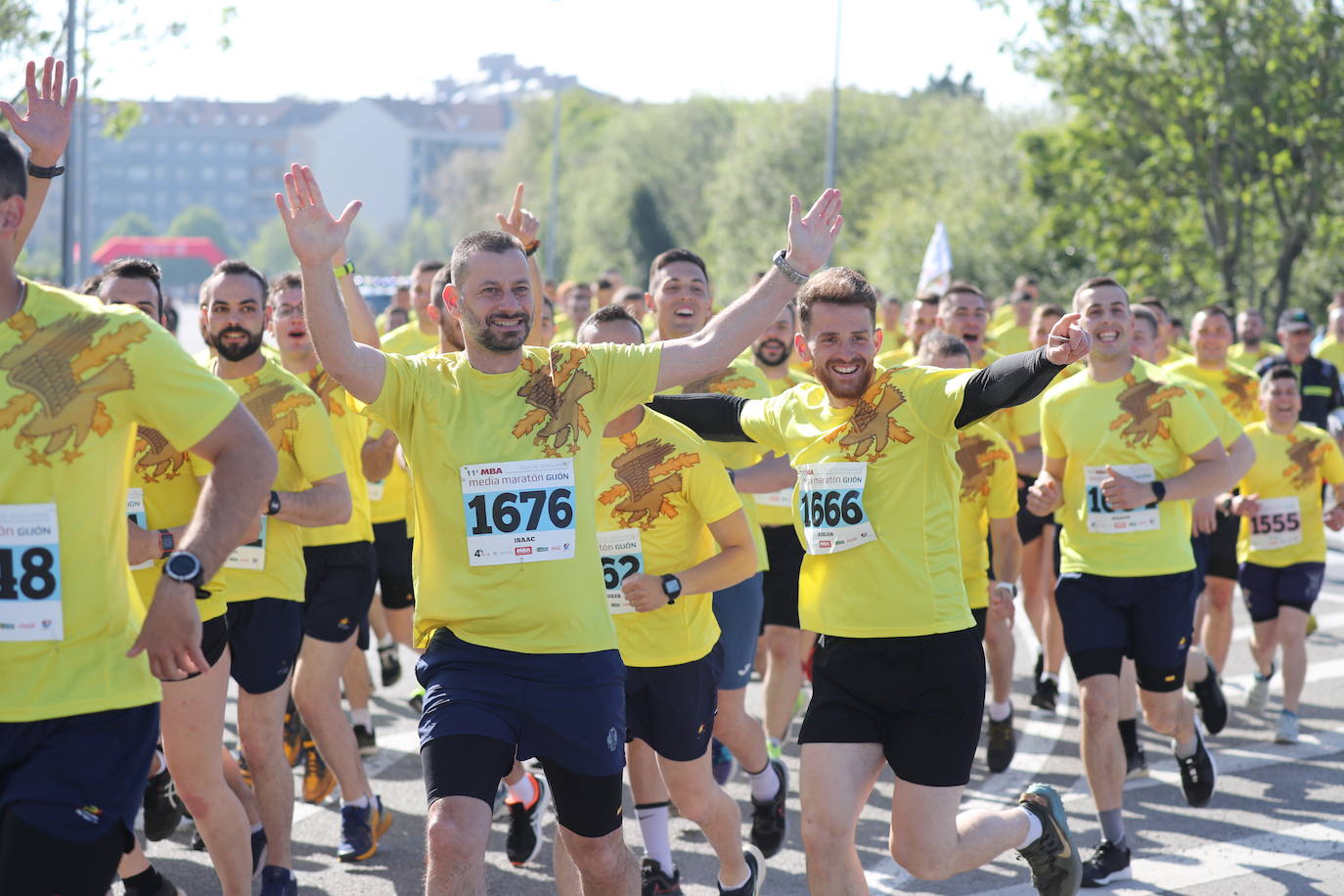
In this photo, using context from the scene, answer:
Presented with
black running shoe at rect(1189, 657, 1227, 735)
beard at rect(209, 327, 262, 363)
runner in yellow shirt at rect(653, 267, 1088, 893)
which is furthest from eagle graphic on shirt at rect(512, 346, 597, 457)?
black running shoe at rect(1189, 657, 1227, 735)

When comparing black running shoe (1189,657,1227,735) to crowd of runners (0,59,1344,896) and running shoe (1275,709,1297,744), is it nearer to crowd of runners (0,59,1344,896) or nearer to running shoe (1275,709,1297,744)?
running shoe (1275,709,1297,744)

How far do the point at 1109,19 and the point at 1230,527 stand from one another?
21766mm

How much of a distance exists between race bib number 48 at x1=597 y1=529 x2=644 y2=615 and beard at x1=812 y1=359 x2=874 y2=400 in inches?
34.1

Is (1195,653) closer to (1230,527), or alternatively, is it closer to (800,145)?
(1230,527)

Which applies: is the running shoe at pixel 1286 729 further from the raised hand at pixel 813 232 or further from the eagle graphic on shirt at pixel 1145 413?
the raised hand at pixel 813 232

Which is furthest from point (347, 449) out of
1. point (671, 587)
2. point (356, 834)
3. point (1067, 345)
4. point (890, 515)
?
point (1067, 345)

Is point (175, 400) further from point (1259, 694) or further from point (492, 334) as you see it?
point (1259, 694)

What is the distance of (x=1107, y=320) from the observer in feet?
21.9

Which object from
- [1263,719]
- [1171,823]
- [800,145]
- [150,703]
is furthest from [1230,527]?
[800,145]

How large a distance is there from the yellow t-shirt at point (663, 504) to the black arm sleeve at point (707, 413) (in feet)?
0.47

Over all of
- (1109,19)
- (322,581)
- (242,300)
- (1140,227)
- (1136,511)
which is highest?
(1109,19)

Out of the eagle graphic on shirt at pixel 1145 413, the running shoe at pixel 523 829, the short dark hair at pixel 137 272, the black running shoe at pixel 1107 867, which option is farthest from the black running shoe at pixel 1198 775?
the short dark hair at pixel 137 272

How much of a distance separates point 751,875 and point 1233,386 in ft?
20.2

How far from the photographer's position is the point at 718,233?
208 feet
